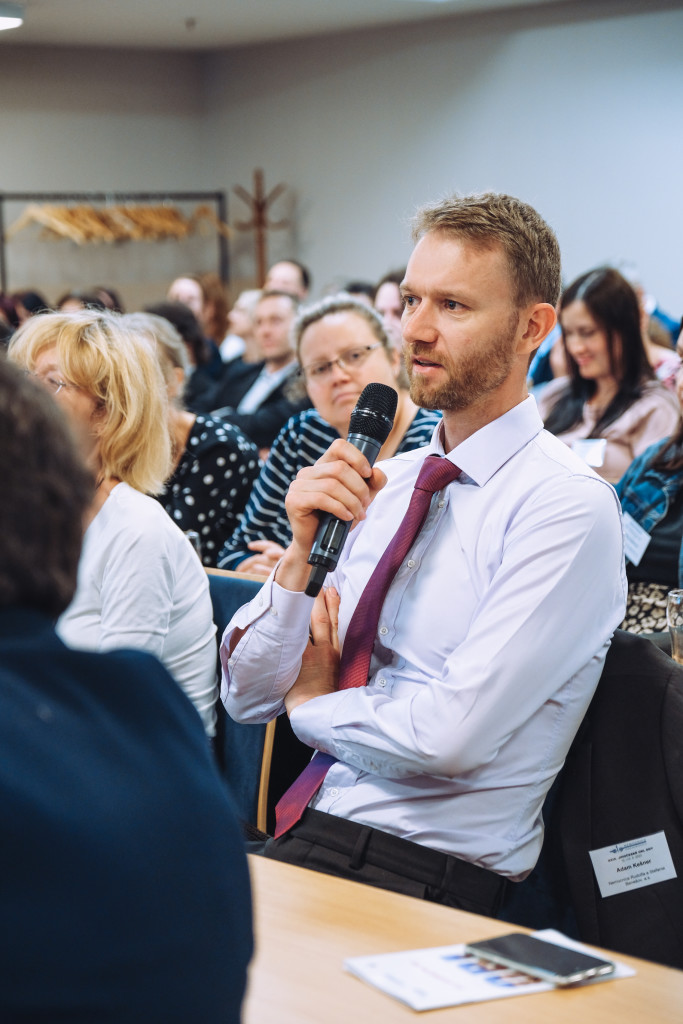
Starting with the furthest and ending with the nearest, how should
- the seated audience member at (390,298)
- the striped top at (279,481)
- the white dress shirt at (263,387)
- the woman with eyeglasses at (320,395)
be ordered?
the seated audience member at (390,298) < the white dress shirt at (263,387) < the striped top at (279,481) < the woman with eyeglasses at (320,395)

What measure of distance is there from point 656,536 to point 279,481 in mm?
1079

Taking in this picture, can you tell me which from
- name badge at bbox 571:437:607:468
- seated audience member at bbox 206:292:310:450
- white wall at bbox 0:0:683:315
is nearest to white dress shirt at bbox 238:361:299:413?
seated audience member at bbox 206:292:310:450

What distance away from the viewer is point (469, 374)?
1.75 m

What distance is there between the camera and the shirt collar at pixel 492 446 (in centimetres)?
174

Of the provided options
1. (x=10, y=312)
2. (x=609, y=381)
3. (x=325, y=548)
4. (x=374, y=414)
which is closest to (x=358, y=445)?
(x=374, y=414)

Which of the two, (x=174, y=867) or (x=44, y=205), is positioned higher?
(x=44, y=205)

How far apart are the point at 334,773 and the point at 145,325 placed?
7.26 feet

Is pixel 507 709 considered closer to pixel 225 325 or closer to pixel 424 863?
pixel 424 863

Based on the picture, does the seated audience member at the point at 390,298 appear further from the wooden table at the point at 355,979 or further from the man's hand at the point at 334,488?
the wooden table at the point at 355,979

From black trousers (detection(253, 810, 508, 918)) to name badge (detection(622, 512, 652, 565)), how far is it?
1359 mm

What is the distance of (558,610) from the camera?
1559 mm

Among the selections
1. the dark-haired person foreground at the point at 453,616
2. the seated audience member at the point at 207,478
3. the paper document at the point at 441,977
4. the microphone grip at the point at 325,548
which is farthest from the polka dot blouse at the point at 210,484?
the paper document at the point at 441,977

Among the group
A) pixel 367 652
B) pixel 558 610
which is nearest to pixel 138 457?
pixel 367 652

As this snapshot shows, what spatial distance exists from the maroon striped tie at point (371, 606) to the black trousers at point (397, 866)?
10 cm
